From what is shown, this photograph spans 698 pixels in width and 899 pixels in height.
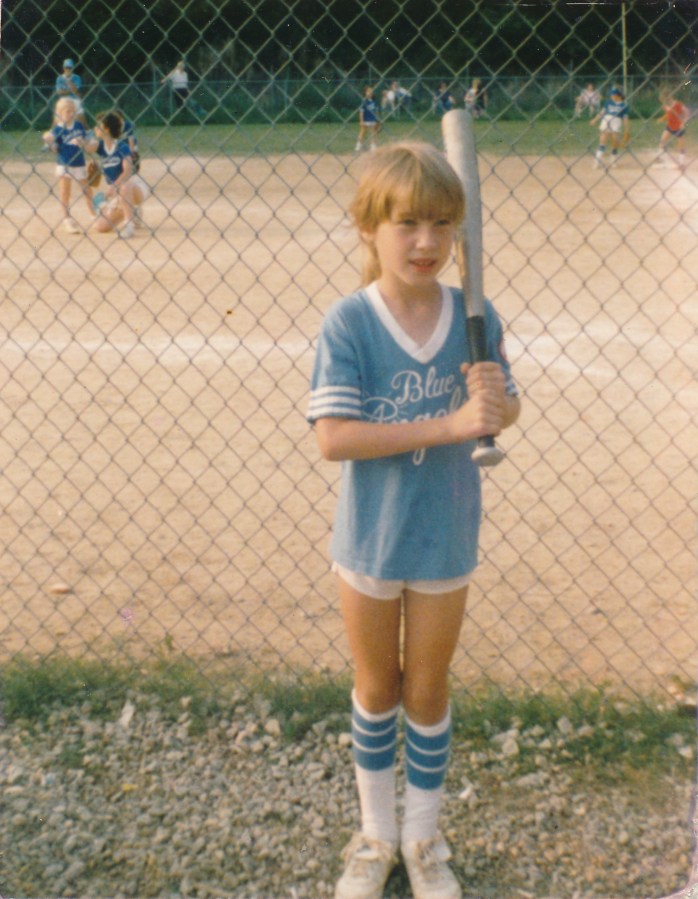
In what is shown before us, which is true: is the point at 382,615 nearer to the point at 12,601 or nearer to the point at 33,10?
the point at 12,601

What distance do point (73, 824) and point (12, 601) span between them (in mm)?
1397

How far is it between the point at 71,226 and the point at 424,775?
9842 millimetres

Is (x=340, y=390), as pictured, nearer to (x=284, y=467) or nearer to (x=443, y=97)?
(x=284, y=467)

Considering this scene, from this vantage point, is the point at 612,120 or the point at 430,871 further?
the point at 612,120

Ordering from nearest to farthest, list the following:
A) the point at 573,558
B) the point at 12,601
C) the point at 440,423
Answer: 1. the point at 440,423
2. the point at 12,601
3. the point at 573,558

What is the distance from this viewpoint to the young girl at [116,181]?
1087 cm

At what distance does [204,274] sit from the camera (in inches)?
377

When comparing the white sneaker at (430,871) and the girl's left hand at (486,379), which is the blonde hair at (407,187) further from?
the white sneaker at (430,871)

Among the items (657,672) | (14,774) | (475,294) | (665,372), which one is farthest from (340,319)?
(665,372)

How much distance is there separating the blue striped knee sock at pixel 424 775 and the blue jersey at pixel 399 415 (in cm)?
41

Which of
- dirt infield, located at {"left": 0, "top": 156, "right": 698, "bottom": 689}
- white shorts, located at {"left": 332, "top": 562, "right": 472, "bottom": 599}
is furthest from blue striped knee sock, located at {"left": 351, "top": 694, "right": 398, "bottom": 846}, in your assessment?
dirt infield, located at {"left": 0, "top": 156, "right": 698, "bottom": 689}

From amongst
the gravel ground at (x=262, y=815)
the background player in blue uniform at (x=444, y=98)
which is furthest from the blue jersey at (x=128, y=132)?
the gravel ground at (x=262, y=815)

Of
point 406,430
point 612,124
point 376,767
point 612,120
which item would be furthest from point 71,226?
point 406,430

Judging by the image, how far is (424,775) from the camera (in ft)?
8.29
